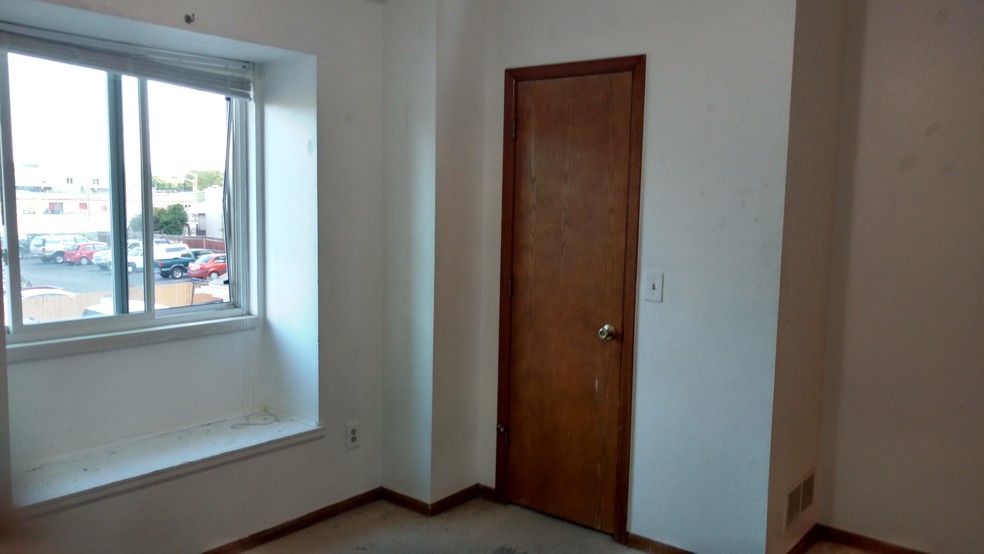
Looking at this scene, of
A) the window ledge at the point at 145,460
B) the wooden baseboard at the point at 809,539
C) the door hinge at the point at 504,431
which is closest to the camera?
the window ledge at the point at 145,460

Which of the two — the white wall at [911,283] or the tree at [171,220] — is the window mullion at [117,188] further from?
the white wall at [911,283]

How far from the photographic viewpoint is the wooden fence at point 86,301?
263 centimetres

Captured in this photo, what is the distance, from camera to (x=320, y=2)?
9.82 feet

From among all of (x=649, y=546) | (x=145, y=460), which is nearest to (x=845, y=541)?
(x=649, y=546)

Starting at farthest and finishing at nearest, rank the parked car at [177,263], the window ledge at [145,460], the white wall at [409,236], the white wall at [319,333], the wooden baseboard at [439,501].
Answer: the wooden baseboard at [439,501], the white wall at [409,236], the parked car at [177,263], the white wall at [319,333], the window ledge at [145,460]

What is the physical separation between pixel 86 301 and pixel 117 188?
0.45 m

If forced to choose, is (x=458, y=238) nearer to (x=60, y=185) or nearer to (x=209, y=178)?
(x=209, y=178)

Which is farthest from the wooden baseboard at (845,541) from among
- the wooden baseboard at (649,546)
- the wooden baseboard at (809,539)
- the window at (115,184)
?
the window at (115,184)

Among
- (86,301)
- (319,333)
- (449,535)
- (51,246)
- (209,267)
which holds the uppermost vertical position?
(51,246)

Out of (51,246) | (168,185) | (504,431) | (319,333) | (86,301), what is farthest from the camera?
(504,431)

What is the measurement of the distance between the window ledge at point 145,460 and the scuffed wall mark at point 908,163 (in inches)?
101

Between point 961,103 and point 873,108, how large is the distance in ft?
0.96

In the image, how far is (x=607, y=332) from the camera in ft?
9.75

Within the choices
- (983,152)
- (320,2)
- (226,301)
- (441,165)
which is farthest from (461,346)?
(983,152)
